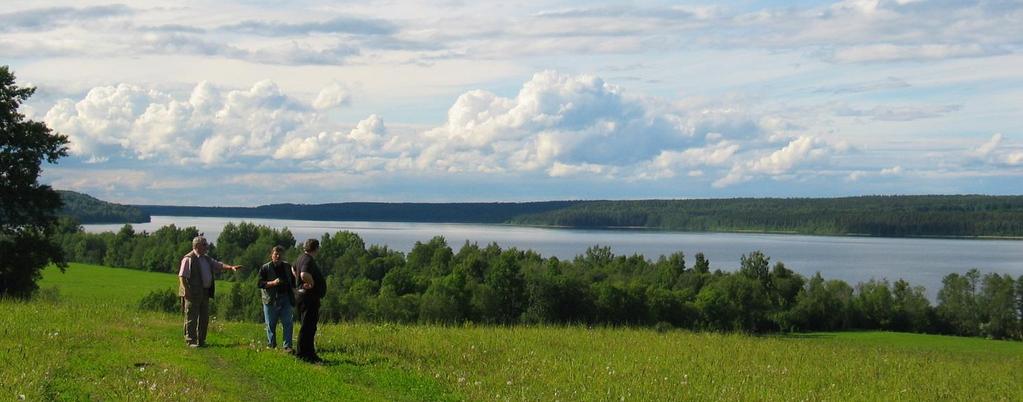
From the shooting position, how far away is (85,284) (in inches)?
2997

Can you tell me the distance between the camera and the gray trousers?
54.7 ft

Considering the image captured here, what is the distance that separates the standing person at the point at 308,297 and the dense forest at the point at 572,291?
47764 millimetres

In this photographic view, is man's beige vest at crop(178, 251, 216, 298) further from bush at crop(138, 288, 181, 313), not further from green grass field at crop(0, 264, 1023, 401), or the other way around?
bush at crop(138, 288, 181, 313)

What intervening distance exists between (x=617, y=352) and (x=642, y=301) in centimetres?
6492

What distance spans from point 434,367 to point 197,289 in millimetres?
4426

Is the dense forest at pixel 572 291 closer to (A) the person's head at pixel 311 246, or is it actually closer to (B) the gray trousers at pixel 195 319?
(B) the gray trousers at pixel 195 319

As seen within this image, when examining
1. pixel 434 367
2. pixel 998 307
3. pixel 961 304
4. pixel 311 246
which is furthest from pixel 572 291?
pixel 311 246

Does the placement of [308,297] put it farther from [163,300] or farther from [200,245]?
[163,300]

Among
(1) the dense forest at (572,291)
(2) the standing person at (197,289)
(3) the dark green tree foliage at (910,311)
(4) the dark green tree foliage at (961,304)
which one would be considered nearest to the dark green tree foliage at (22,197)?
(2) the standing person at (197,289)

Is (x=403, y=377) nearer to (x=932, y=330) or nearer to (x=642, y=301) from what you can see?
(x=642, y=301)

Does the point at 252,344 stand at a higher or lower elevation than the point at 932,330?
higher

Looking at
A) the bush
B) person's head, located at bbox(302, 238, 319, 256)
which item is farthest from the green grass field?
the bush

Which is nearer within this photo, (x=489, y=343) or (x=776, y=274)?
(x=489, y=343)

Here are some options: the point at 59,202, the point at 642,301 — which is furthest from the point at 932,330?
the point at 59,202
